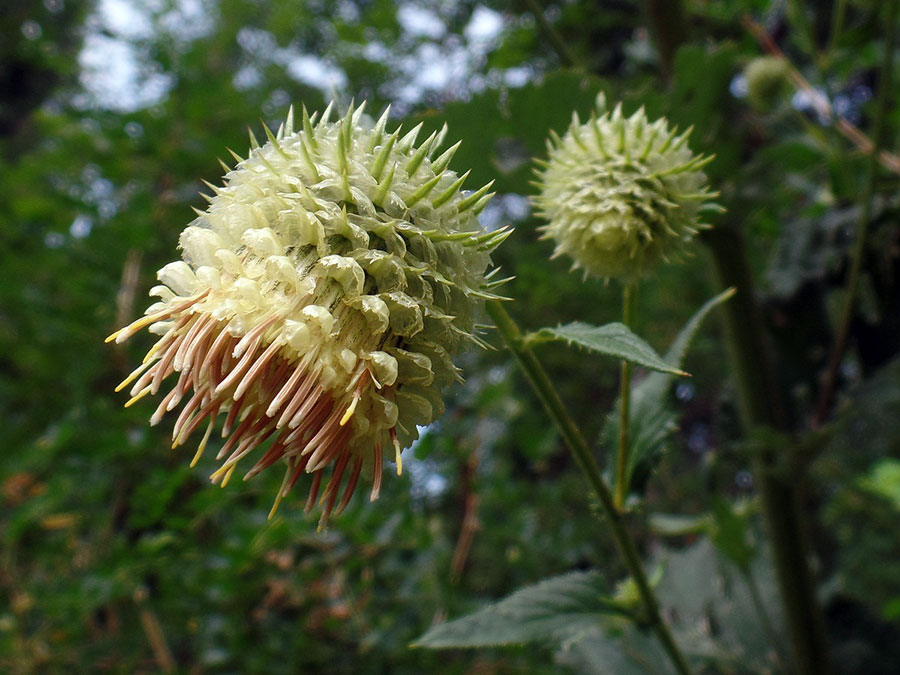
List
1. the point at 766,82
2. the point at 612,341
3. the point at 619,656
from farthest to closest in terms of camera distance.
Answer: the point at 766,82, the point at 619,656, the point at 612,341

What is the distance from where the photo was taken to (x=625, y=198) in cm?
102

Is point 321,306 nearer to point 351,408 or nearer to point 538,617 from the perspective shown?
point 351,408

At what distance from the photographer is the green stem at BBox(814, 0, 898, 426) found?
136 centimetres

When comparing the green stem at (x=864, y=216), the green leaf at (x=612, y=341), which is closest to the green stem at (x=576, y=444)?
the green leaf at (x=612, y=341)

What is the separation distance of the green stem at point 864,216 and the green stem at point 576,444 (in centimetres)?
90

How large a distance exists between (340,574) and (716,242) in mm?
1291

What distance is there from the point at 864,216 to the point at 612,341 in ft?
3.11

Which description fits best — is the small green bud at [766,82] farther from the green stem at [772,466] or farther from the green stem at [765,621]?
the green stem at [765,621]

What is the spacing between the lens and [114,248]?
207 cm

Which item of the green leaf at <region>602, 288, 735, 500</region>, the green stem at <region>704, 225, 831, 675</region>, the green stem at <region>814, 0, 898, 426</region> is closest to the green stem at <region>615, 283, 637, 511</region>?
the green leaf at <region>602, 288, 735, 500</region>

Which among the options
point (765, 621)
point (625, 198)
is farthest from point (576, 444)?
point (765, 621)

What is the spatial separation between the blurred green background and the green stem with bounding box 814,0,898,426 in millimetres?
68

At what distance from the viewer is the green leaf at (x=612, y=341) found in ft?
2.24

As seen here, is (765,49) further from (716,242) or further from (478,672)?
(478,672)
